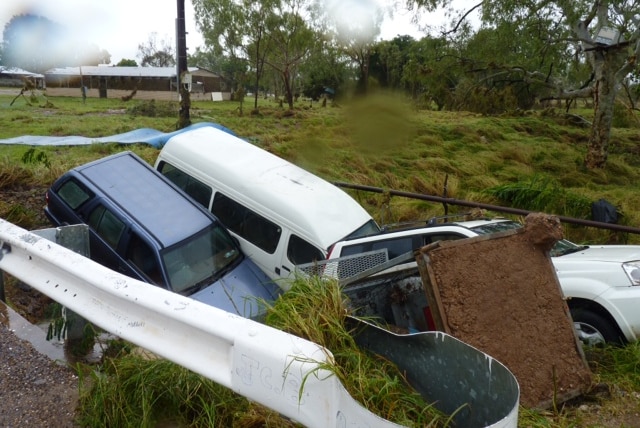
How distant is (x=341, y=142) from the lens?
10.5 m

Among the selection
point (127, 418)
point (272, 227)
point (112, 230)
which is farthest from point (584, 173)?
point (127, 418)

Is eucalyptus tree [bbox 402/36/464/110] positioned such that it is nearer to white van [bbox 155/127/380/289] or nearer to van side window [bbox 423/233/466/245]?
white van [bbox 155/127/380/289]

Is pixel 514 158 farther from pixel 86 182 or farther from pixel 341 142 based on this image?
pixel 86 182

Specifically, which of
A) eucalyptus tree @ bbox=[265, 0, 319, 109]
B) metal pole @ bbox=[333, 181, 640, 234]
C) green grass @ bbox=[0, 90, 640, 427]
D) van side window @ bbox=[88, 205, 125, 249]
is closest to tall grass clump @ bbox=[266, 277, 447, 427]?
green grass @ bbox=[0, 90, 640, 427]

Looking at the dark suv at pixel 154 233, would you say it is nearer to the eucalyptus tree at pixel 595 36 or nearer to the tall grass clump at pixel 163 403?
the tall grass clump at pixel 163 403

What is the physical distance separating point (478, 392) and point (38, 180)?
863 centimetres

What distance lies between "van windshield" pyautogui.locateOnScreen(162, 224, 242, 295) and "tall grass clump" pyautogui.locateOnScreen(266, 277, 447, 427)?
3138 millimetres

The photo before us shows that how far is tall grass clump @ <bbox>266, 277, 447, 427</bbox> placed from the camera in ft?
6.00

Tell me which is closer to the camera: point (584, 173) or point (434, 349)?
point (434, 349)

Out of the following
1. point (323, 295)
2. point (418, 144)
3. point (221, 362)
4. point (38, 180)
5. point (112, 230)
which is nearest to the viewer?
point (221, 362)

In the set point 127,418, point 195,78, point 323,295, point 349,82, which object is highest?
A: point 349,82

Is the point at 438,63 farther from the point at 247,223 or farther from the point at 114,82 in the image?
the point at 114,82

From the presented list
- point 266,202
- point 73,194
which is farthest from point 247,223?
point 73,194

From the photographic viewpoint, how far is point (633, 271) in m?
4.41
